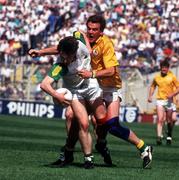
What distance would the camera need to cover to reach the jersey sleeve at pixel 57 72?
39.4 ft

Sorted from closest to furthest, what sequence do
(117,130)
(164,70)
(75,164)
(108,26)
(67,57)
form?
1. (67,57)
2. (117,130)
3. (75,164)
4. (164,70)
5. (108,26)

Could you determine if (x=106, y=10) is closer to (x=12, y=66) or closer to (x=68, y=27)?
(x=68, y=27)

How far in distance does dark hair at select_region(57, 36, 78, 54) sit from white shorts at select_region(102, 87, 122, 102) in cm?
163

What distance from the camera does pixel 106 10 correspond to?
1638 inches

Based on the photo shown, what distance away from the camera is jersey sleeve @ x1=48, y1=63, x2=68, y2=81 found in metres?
12.0

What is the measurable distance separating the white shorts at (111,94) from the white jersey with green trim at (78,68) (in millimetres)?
878

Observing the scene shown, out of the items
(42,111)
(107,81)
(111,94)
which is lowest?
(42,111)

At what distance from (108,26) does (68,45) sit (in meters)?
28.4

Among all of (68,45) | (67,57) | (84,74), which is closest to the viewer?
(68,45)

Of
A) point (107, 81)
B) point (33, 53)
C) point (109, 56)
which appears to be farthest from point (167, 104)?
point (33, 53)

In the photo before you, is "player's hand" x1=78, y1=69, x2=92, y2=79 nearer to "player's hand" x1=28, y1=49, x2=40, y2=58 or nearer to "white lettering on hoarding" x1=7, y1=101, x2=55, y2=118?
"player's hand" x1=28, y1=49, x2=40, y2=58

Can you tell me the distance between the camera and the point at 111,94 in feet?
43.6

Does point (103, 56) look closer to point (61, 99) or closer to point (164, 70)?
point (61, 99)

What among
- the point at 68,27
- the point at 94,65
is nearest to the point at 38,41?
the point at 68,27
